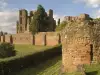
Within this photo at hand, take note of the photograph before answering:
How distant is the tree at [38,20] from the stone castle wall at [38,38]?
1.62m

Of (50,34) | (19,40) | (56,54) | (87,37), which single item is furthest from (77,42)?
(19,40)

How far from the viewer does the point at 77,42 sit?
1469cm

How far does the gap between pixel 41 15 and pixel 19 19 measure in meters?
19.1

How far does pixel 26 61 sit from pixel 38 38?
113 ft

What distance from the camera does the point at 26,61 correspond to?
3181 cm

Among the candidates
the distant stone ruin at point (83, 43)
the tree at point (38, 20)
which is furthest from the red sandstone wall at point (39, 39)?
the distant stone ruin at point (83, 43)

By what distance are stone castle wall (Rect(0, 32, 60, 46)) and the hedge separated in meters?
16.8

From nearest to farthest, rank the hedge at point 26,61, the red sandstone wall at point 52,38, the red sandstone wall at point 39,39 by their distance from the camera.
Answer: the hedge at point 26,61, the red sandstone wall at point 52,38, the red sandstone wall at point 39,39

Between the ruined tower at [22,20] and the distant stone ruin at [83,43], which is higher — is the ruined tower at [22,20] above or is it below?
above

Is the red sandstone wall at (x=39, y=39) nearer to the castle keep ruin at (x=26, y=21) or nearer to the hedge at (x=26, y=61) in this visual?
the castle keep ruin at (x=26, y=21)

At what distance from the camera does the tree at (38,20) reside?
67.9 metres

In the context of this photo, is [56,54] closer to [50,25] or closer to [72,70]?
[72,70]

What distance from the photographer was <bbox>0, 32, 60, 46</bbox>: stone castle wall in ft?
194

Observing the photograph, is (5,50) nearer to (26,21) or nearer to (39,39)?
(39,39)
